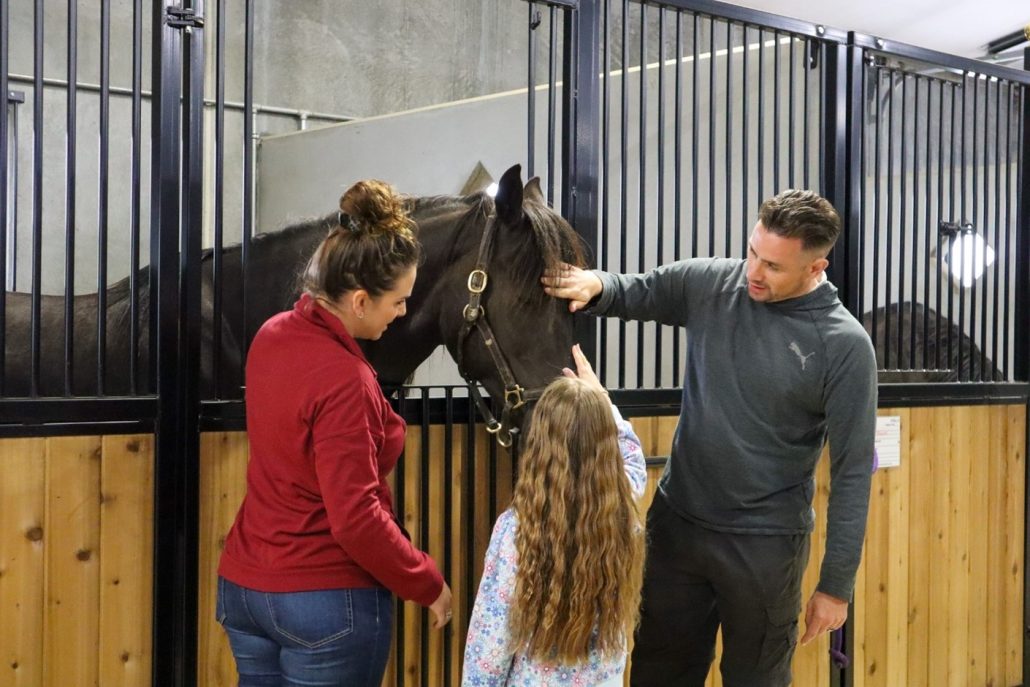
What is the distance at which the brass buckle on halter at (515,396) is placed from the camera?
1.68 m

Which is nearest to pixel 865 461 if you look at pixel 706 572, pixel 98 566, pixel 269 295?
pixel 706 572

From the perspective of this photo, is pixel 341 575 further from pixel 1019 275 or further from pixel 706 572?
pixel 1019 275

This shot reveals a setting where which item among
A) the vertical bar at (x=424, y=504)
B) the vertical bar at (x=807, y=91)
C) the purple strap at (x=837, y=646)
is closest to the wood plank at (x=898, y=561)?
the purple strap at (x=837, y=646)

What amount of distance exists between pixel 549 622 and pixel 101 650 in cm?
88

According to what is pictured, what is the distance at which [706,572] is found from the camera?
1847 mm

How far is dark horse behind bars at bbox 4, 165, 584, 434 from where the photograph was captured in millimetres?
1728

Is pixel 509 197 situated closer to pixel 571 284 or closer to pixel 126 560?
pixel 571 284

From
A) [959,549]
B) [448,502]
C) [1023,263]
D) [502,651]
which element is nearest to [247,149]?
[448,502]

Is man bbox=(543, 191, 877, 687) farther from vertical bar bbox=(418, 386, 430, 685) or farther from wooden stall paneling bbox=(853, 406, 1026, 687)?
wooden stall paneling bbox=(853, 406, 1026, 687)

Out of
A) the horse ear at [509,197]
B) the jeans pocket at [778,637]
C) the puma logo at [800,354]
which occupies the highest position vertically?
the horse ear at [509,197]

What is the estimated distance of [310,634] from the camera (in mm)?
1308

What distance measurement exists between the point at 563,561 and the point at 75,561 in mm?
905

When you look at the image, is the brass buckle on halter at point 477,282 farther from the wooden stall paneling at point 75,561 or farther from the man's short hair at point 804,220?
the wooden stall paneling at point 75,561

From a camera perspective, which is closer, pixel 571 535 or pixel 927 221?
pixel 571 535
